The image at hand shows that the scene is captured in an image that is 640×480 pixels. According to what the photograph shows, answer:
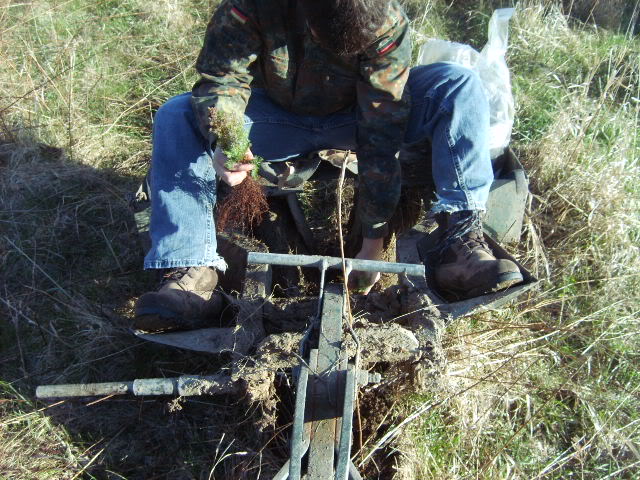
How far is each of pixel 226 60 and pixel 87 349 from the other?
135 centimetres

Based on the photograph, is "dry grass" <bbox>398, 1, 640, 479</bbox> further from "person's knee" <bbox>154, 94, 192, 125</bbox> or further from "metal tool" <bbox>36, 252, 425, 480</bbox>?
"person's knee" <bbox>154, 94, 192, 125</bbox>

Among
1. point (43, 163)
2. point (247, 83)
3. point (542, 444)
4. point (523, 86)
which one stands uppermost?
point (247, 83)

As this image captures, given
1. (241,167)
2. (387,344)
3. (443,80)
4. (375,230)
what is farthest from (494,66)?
(387,344)

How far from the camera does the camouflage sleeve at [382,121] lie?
2201 mm

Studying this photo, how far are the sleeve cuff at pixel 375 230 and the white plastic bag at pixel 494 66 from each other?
88cm

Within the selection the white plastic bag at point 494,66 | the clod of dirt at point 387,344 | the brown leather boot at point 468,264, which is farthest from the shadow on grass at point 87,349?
the white plastic bag at point 494,66

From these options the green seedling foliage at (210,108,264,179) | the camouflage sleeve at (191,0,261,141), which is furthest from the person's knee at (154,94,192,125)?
the green seedling foliage at (210,108,264,179)

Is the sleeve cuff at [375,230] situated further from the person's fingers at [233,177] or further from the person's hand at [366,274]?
the person's fingers at [233,177]

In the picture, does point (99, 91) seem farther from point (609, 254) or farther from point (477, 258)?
point (609, 254)

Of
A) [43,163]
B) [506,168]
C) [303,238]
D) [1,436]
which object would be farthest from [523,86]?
[1,436]

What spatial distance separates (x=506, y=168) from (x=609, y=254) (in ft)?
2.27

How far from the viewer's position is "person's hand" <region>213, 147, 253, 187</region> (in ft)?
7.30

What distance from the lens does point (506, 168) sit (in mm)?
2938

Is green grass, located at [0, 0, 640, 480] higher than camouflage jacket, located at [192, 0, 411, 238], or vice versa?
camouflage jacket, located at [192, 0, 411, 238]
